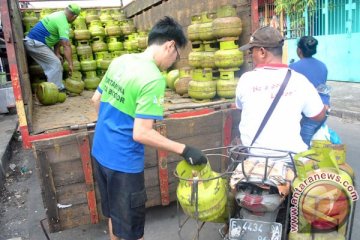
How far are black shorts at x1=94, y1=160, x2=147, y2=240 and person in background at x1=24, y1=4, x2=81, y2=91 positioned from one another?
11.1 ft

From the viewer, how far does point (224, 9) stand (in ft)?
13.1

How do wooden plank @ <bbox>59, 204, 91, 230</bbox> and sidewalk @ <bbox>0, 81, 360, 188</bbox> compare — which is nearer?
wooden plank @ <bbox>59, 204, 91, 230</bbox>

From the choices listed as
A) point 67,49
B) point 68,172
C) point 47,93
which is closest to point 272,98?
point 68,172

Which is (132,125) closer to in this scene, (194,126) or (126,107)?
(126,107)

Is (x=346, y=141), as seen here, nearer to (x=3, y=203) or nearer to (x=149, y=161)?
(x=149, y=161)

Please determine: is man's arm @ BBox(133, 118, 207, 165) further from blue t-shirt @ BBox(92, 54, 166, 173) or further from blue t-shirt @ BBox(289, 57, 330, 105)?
blue t-shirt @ BBox(289, 57, 330, 105)

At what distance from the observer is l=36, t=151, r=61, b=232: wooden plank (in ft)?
9.49

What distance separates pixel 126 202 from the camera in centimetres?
247

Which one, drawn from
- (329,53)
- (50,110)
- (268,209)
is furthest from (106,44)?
(329,53)

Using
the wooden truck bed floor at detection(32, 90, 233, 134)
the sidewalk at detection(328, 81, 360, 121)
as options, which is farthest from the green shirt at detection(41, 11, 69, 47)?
the sidewalk at detection(328, 81, 360, 121)

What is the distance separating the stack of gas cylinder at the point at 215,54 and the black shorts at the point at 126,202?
191cm

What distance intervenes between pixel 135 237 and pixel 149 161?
2.88 ft

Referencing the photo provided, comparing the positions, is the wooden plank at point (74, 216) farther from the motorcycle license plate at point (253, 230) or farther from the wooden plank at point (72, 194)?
the motorcycle license plate at point (253, 230)

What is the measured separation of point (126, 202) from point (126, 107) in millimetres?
686
